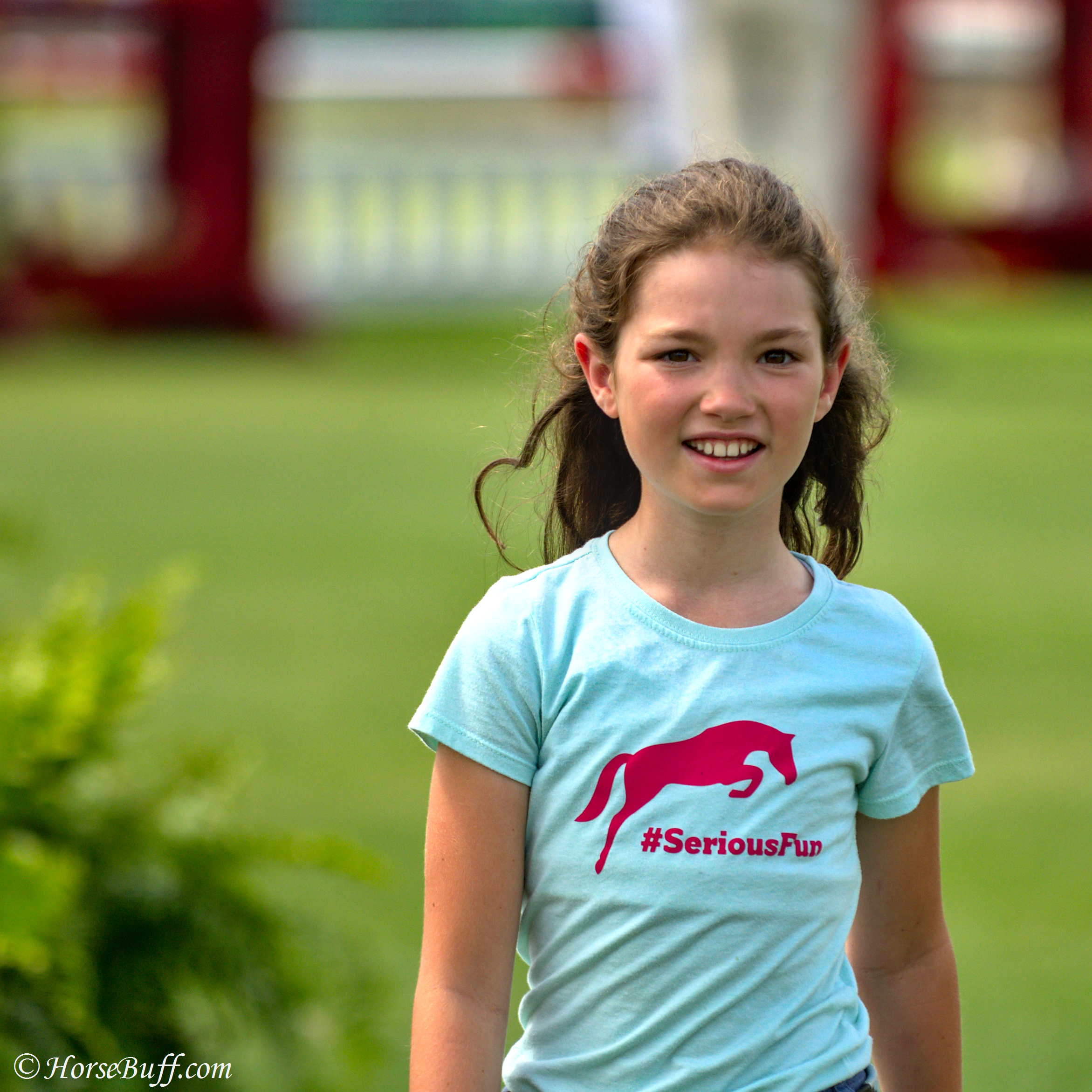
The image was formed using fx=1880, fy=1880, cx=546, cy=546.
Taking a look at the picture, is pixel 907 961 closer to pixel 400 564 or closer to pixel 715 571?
pixel 715 571

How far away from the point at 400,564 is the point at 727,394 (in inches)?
215

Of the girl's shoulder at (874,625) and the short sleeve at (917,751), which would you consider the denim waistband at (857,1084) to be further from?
the girl's shoulder at (874,625)

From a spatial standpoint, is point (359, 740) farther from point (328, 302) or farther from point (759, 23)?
point (328, 302)

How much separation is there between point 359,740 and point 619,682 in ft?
11.2

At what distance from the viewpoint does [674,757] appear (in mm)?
1537

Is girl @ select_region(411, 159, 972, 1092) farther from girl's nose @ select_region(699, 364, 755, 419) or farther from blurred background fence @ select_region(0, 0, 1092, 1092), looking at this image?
blurred background fence @ select_region(0, 0, 1092, 1092)

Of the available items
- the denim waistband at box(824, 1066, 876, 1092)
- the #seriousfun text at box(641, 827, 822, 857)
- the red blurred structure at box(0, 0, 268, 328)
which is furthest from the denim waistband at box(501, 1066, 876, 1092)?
the red blurred structure at box(0, 0, 268, 328)

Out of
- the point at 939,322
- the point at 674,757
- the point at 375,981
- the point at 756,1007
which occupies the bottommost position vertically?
the point at 939,322

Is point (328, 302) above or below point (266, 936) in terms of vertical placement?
below

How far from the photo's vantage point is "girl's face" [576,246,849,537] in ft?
5.12

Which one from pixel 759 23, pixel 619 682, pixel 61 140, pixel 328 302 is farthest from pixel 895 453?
pixel 61 140

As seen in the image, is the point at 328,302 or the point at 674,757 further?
the point at 328,302

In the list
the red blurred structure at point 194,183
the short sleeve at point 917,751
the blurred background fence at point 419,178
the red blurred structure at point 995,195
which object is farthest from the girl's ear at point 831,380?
the red blurred structure at point 995,195

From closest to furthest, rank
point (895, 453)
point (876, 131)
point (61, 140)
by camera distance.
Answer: point (895, 453), point (876, 131), point (61, 140)
